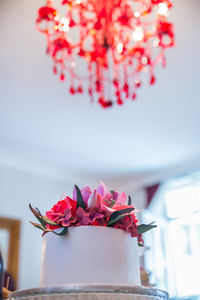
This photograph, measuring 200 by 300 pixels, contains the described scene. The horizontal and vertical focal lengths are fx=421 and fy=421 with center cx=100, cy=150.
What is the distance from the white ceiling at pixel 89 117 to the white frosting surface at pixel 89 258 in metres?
2.12

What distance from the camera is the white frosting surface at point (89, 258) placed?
109cm

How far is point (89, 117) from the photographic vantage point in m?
4.46

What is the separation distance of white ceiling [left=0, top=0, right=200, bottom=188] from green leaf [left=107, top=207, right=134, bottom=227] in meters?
2.09

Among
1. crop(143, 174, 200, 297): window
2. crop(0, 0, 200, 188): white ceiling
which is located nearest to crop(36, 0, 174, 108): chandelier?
crop(0, 0, 200, 188): white ceiling

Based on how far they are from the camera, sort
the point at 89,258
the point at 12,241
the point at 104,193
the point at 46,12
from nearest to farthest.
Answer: the point at 89,258 → the point at 104,193 → the point at 46,12 → the point at 12,241

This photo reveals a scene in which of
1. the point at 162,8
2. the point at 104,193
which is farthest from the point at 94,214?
the point at 162,8

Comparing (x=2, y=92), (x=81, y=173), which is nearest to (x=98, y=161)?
(x=81, y=173)

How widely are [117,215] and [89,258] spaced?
0.47ft

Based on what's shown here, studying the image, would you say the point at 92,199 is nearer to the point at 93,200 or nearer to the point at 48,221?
the point at 93,200

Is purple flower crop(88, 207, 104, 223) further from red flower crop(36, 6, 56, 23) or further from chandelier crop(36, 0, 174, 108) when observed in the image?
red flower crop(36, 6, 56, 23)

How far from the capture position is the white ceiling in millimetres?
3189

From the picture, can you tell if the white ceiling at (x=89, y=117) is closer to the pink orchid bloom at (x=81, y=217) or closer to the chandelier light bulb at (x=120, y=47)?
the chandelier light bulb at (x=120, y=47)

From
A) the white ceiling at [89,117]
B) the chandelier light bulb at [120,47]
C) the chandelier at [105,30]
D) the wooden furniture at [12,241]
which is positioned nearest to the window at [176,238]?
the white ceiling at [89,117]

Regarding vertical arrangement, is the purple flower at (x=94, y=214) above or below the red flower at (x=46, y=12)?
below
